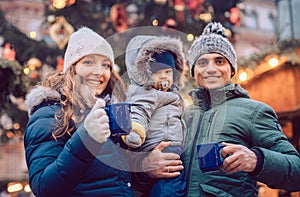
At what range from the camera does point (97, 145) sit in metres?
1.83

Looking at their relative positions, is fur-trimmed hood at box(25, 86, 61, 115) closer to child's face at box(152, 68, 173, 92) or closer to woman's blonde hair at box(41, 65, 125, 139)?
woman's blonde hair at box(41, 65, 125, 139)

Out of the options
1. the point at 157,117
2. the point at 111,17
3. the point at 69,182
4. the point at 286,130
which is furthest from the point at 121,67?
the point at 69,182

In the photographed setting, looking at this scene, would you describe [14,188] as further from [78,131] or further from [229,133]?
[78,131]

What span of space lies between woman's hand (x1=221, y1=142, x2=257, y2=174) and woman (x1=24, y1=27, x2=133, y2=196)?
43cm

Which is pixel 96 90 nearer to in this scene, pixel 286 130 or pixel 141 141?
pixel 141 141

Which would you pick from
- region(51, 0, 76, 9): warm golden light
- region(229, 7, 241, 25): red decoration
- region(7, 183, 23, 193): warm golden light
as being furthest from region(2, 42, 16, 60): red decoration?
region(229, 7, 241, 25): red decoration

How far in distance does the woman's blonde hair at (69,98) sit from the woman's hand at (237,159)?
1.87 ft

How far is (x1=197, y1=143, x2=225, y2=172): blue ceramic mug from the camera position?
1.92 m

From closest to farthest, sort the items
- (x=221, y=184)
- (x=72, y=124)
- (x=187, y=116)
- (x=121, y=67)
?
(x=72, y=124), (x=221, y=184), (x=187, y=116), (x=121, y=67)

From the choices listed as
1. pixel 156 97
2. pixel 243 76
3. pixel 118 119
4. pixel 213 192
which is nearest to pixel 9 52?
pixel 243 76

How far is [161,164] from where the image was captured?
218 cm

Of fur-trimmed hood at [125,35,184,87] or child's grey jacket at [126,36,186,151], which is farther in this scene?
fur-trimmed hood at [125,35,184,87]

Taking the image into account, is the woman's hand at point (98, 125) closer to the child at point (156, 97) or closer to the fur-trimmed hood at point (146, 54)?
the child at point (156, 97)

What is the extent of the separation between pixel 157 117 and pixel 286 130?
→ 367cm
